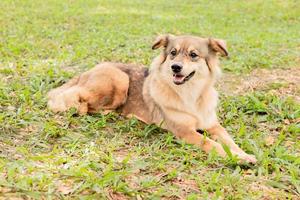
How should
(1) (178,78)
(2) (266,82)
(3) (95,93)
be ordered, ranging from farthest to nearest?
(2) (266,82), (3) (95,93), (1) (178,78)

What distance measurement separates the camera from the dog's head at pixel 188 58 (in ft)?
15.4

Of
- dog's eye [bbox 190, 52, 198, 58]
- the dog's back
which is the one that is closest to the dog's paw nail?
dog's eye [bbox 190, 52, 198, 58]

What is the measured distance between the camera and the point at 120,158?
4074 mm

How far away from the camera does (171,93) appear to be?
4.89m

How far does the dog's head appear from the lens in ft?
15.4

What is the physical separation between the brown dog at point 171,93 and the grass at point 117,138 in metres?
0.17

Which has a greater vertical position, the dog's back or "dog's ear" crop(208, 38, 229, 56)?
"dog's ear" crop(208, 38, 229, 56)

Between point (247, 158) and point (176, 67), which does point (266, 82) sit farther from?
point (247, 158)

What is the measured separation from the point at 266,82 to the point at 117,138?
311 centimetres

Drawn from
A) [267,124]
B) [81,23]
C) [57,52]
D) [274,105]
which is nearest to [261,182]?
[267,124]

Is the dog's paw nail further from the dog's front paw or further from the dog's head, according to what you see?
the dog's head

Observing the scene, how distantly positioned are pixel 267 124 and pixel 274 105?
52 centimetres

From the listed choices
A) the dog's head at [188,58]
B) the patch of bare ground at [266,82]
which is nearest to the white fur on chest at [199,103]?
the dog's head at [188,58]

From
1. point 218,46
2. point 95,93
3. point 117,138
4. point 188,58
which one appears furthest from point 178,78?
point 95,93
